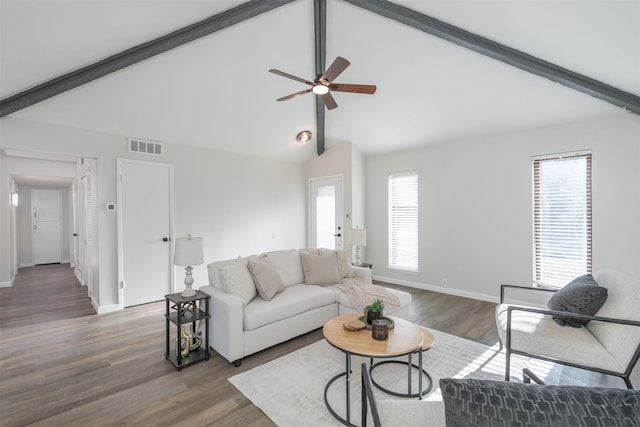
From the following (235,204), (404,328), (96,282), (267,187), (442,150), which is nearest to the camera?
(404,328)

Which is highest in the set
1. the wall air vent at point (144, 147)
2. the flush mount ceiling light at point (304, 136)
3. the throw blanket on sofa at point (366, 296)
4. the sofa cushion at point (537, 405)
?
the flush mount ceiling light at point (304, 136)

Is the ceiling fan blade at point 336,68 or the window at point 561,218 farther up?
the ceiling fan blade at point 336,68

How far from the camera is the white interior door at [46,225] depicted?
8.02 meters

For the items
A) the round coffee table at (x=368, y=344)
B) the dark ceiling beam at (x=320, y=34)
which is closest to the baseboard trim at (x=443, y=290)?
the round coffee table at (x=368, y=344)

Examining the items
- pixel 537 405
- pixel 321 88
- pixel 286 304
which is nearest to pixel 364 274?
pixel 286 304

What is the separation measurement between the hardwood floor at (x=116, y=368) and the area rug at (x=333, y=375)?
135mm

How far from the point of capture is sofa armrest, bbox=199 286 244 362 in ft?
8.66

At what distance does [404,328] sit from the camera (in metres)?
2.40

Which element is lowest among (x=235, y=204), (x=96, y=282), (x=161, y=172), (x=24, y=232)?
(x=96, y=282)

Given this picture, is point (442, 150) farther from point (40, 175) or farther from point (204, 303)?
point (40, 175)

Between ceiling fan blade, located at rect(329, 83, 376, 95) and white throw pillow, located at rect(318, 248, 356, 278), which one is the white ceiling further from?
white throw pillow, located at rect(318, 248, 356, 278)

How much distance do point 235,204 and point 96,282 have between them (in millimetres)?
2384

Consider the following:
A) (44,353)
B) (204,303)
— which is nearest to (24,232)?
(44,353)

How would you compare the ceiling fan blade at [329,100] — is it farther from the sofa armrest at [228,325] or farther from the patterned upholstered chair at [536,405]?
the patterned upholstered chair at [536,405]
